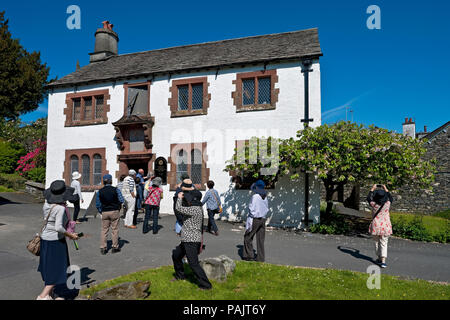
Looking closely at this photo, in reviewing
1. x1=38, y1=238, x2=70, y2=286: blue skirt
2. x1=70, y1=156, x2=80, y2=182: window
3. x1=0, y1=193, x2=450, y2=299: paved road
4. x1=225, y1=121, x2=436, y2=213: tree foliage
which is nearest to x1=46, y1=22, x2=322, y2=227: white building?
x1=70, y1=156, x2=80, y2=182: window

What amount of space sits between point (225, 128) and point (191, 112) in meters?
2.02

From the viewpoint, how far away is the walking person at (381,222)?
7535 mm

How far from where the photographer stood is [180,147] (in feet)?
50.6

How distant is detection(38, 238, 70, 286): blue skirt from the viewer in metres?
4.77

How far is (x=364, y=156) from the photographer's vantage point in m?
11.1

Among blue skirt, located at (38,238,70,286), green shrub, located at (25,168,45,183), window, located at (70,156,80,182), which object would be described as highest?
window, located at (70,156,80,182)

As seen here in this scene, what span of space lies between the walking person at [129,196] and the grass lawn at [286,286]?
4.82 metres

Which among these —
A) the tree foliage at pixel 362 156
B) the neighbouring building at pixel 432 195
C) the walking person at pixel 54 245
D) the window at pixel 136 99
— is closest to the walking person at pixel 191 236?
the walking person at pixel 54 245

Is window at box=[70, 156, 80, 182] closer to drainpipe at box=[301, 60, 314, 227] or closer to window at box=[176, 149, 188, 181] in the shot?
window at box=[176, 149, 188, 181]

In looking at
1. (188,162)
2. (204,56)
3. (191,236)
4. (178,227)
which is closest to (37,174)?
(188,162)

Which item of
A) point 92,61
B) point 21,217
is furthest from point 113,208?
point 92,61

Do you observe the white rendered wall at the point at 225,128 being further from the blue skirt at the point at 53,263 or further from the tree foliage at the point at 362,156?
the blue skirt at the point at 53,263

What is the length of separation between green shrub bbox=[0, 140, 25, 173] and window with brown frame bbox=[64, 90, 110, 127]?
34.4 feet

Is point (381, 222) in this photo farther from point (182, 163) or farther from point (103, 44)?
point (103, 44)
